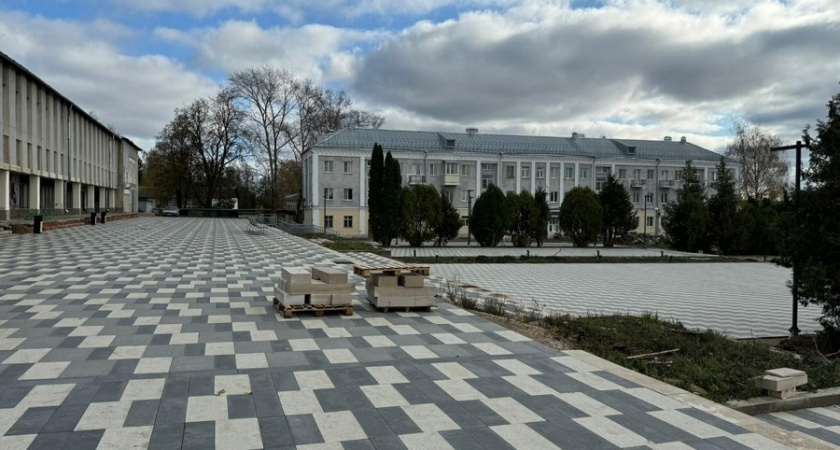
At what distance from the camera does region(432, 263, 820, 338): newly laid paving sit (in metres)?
10.9

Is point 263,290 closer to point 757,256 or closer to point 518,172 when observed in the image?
point 757,256

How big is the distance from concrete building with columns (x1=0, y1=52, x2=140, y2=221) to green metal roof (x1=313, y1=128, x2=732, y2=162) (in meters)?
18.1

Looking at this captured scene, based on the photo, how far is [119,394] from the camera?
4516mm

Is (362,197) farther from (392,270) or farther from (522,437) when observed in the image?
(522,437)

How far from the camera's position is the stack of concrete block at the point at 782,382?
5.00 meters

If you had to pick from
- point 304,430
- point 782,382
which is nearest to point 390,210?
point 782,382

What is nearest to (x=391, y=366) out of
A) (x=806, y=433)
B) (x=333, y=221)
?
(x=806, y=433)

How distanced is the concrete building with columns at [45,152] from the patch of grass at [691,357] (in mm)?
30579

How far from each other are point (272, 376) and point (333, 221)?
149ft

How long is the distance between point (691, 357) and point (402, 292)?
3.87 meters

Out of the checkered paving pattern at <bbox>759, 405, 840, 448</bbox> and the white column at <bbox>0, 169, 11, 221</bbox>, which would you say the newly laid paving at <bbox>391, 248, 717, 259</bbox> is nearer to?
the white column at <bbox>0, 169, 11, 221</bbox>

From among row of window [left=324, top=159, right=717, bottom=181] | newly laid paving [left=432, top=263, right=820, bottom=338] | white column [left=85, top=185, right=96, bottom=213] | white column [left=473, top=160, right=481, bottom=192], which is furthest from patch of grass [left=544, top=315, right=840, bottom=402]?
white column [left=85, top=185, right=96, bottom=213]

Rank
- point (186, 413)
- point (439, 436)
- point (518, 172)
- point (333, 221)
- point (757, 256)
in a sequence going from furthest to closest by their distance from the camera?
point (518, 172), point (333, 221), point (757, 256), point (186, 413), point (439, 436)

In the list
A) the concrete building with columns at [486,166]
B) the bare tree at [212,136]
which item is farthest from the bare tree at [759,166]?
the bare tree at [212,136]
